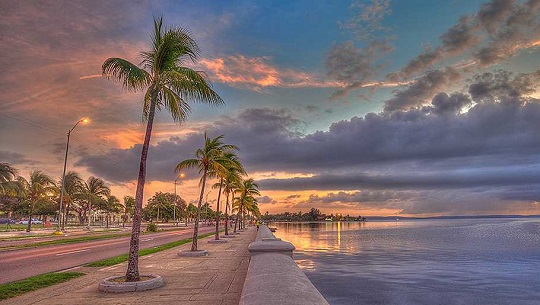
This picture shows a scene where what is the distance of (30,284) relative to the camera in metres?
12.6

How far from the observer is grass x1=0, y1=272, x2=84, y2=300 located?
11.2m

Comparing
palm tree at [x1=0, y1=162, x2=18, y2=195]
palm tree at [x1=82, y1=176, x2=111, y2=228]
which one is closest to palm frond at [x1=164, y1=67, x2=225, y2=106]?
palm tree at [x1=0, y1=162, x2=18, y2=195]

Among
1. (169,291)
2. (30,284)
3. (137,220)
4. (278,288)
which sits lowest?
(30,284)

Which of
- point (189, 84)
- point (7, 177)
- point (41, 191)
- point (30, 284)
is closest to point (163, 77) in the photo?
point (189, 84)

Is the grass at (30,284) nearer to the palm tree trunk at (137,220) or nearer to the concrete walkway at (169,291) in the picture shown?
the concrete walkway at (169,291)

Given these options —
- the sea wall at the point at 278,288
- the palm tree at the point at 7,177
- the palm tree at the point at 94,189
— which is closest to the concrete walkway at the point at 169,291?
the sea wall at the point at 278,288

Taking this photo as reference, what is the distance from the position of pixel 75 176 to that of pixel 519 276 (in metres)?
74.2

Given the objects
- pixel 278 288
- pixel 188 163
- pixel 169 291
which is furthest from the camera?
pixel 188 163

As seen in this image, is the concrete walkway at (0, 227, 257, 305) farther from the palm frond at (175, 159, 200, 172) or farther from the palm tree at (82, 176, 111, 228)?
the palm tree at (82, 176, 111, 228)

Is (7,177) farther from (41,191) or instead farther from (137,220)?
(137,220)

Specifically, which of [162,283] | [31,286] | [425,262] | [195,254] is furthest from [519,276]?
[31,286]

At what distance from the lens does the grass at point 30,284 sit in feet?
36.9

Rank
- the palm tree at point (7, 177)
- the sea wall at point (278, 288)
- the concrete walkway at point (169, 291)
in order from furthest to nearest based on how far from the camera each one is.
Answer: the palm tree at point (7, 177) < the concrete walkway at point (169, 291) < the sea wall at point (278, 288)

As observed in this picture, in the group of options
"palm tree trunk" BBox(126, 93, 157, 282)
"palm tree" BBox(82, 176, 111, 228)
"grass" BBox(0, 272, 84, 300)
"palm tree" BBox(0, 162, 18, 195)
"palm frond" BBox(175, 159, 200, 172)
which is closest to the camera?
"grass" BBox(0, 272, 84, 300)
